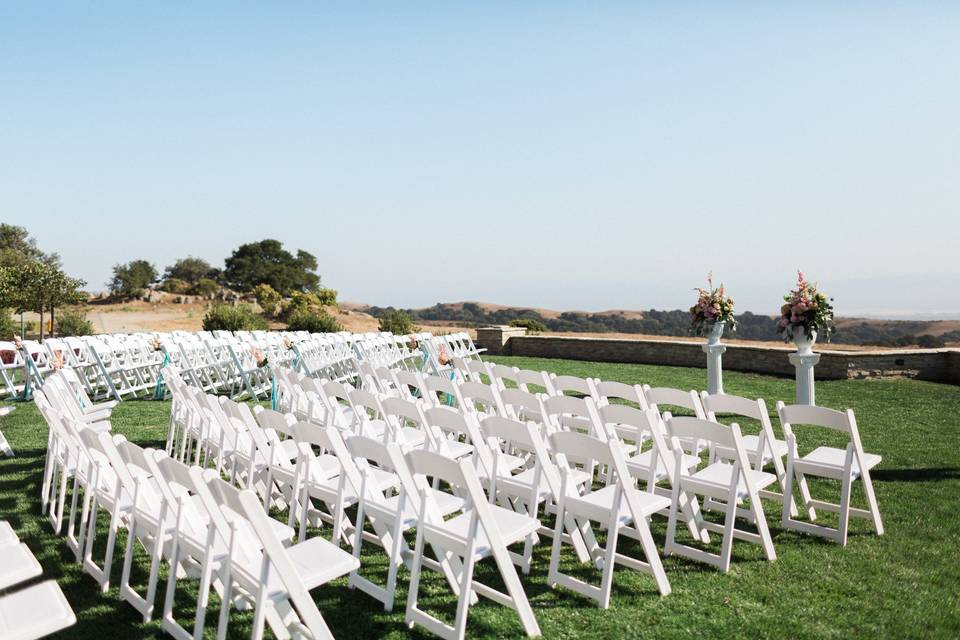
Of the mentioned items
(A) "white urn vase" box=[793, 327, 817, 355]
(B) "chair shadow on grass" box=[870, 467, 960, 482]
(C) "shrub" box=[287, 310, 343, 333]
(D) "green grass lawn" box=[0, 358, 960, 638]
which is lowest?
(D) "green grass lawn" box=[0, 358, 960, 638]

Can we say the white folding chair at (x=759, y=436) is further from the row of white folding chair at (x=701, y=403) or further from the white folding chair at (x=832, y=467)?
the white folding chair at (x=832, y=467)

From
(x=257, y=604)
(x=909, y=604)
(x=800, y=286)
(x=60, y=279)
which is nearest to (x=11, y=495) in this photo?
(x=257, y=604)

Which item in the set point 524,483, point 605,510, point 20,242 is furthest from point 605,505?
point 20,242

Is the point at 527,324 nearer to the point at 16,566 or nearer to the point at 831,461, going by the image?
the point at 831,461

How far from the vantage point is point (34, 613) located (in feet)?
6.91

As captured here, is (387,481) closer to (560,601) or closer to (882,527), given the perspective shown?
(560,601)

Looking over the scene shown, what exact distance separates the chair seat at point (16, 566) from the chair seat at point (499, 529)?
147cm

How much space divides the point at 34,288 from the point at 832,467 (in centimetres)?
2356

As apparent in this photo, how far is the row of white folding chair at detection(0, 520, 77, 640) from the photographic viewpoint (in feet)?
6.66

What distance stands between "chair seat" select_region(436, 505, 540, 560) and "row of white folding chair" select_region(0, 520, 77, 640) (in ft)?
4.49

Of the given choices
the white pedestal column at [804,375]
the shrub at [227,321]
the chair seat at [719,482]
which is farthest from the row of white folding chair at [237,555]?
the shrub at [227,321]

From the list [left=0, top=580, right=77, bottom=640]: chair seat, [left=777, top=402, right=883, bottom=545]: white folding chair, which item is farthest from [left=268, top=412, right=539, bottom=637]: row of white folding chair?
[left=777, top=402, right=883, bottom=545]: white folding chair

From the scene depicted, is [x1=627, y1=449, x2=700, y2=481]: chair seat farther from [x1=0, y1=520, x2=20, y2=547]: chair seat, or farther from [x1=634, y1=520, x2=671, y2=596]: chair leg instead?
[x1=0, y1=520, x2=20, y2=547]: chair seat

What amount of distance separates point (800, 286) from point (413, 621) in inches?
274
